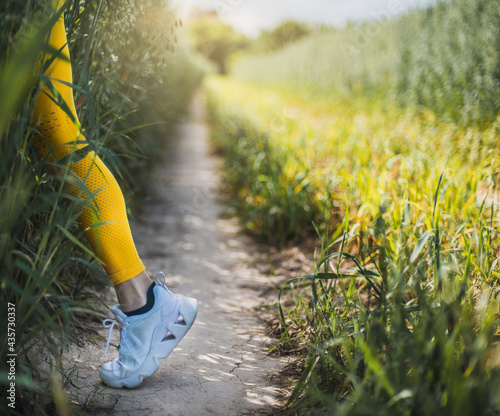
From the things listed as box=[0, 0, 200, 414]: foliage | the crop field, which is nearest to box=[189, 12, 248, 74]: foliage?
the crop field

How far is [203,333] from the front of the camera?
1.81m

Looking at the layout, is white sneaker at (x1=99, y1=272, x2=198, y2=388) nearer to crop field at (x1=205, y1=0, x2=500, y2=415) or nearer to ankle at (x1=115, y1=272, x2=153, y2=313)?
ankle at (x1=115, y1=272, x2=153, y2=313)

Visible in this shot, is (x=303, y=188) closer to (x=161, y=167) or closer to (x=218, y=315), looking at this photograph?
(x=218, y=315)

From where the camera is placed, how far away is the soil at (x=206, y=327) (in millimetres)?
1332

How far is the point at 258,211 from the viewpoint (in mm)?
3105

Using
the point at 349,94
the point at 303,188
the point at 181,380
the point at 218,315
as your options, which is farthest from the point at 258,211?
the point at 349,94

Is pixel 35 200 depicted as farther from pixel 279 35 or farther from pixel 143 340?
pixel 279 35

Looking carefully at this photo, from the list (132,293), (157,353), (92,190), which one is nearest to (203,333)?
(157,353)

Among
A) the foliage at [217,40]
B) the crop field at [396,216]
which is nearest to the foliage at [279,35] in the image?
the foliage at [217,40]

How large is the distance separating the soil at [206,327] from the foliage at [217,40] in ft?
119

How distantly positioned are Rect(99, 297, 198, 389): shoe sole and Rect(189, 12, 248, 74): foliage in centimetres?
3798

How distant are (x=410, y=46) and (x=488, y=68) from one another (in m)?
2.54

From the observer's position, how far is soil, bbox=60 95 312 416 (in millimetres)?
1332

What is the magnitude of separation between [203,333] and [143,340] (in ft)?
1.51
